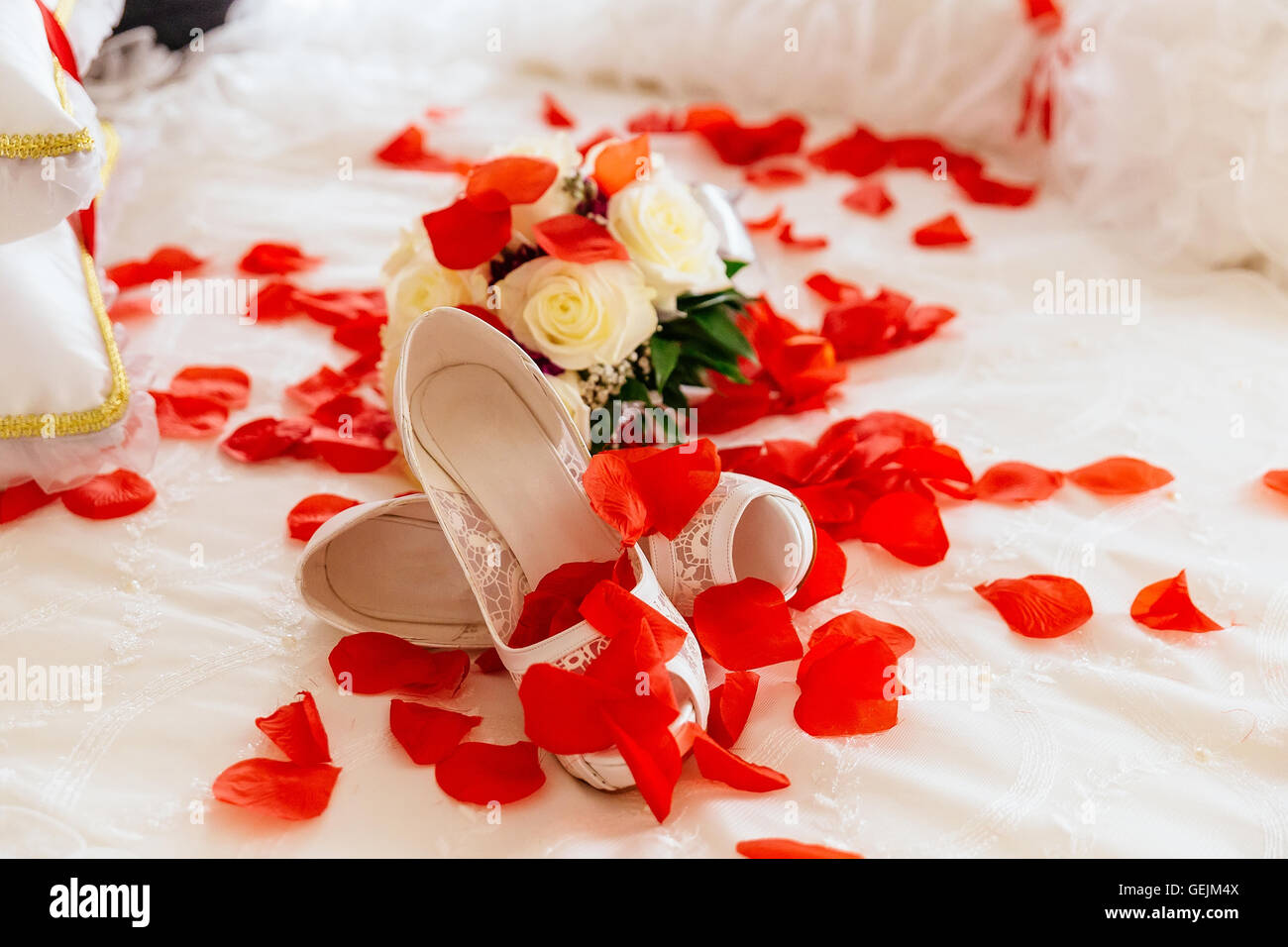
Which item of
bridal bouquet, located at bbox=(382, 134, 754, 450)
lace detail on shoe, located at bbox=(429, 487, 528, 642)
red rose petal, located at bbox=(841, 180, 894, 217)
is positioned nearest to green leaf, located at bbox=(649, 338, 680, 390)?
bridal bouquet, located at bbox=(382, 134, 754, 450)

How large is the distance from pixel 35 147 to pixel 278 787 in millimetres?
480

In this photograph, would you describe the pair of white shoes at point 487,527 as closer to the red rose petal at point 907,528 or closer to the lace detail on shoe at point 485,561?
the lace detail on shoe at point 485,561

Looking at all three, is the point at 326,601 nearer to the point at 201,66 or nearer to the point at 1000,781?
the point at 1000,781

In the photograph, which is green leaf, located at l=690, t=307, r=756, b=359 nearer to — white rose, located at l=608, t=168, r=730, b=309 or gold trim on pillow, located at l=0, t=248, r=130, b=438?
white rose, located at l=608, t=168, r=730, b=309

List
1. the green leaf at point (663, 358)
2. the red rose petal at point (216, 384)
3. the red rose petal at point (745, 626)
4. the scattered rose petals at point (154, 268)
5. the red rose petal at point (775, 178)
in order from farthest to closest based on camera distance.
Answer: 1. the red rose petal at point (775, 178)
2. the scattered rose petals at point (154, 268)
3. the red rose petal at point (216, 384)
4. the green leaf at point (663, 358)
5. the red rose petal at point (745, 626)

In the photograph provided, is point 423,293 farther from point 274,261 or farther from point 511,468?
point 274,261

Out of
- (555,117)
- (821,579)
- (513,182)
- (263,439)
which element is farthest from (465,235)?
(555,117)

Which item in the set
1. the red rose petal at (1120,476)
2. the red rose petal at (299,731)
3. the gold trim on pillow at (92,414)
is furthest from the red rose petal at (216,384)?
the red rose petal at (1120,476)

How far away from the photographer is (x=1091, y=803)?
2.15 feet

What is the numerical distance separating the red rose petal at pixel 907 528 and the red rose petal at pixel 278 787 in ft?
1.42

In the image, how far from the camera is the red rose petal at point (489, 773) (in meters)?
0.66

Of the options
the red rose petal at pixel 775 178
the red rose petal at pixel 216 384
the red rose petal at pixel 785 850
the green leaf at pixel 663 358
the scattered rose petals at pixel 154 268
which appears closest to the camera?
the red rose petal at pixel 785 850

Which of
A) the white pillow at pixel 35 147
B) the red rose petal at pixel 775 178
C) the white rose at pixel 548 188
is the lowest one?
the red rose petal at pixel 775 178
